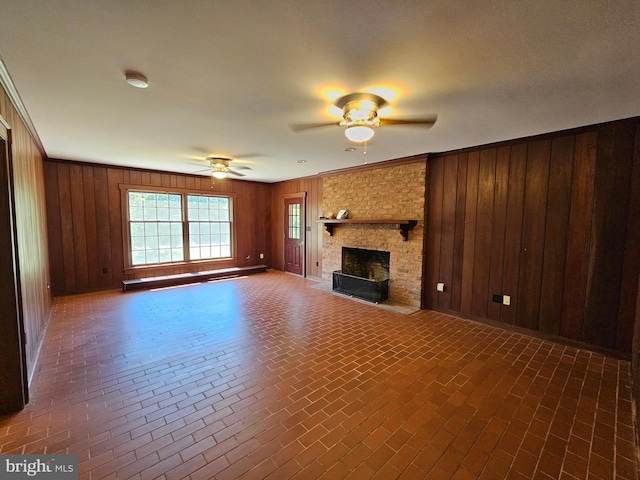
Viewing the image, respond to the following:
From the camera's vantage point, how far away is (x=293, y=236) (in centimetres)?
753

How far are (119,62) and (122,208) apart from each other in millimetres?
4911

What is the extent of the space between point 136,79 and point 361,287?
4362 mm

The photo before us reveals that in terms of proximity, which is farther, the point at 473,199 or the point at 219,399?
the point at 473,199

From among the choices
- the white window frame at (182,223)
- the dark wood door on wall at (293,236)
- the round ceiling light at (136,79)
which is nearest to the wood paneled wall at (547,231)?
the dark wood door on wall at (293,236)

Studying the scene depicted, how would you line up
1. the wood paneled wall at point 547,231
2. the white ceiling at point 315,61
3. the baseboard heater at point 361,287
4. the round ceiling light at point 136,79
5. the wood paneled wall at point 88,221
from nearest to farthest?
the white ceiling at point 315,61 → the round ceiling light at point 136,79 → the wood paneled wall at point 547,231 → the baseboard heater at point 361,287 → the wood paneled wall at point 88,221

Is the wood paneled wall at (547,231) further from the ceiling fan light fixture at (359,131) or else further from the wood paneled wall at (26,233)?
the wood paneled wall at (26,233)

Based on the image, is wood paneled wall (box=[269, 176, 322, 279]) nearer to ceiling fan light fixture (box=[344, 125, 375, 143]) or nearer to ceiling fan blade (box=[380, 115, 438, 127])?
ceiling fan blade (box=[380, 115, 438, 127])

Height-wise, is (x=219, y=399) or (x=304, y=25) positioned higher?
(x=304, y=25)

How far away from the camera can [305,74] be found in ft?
6.47

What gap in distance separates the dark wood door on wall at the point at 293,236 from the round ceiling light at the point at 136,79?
5131 millimetres

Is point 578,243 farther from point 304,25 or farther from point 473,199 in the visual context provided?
point 304,25

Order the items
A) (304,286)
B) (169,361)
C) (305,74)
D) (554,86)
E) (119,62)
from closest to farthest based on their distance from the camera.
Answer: (119,62)
(305,74)
(554,86)
(169,361)
(304,286)

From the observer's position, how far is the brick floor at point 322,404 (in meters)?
1.67

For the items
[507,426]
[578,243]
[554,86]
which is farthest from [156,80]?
[578,243]
